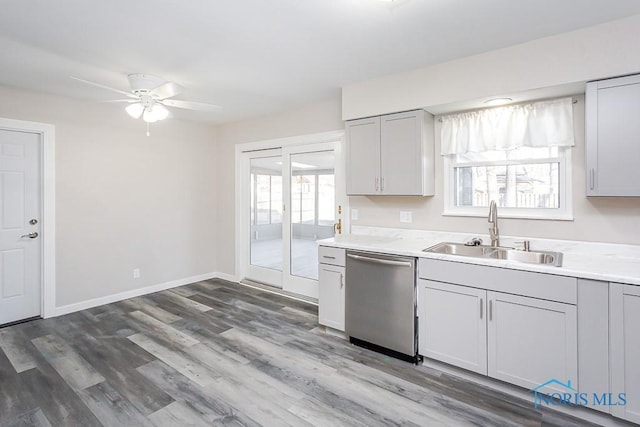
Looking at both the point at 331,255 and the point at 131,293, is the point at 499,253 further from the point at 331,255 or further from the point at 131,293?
the point at 131,293

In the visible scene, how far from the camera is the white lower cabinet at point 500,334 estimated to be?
6.83 feet

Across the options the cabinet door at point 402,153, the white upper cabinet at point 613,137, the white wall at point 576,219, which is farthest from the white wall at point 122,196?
the white upper cabinet at point 613,137

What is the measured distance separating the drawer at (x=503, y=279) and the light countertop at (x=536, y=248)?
0.04m

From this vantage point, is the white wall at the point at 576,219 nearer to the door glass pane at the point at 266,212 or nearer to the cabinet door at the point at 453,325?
the cabinet door at the point at 453,325

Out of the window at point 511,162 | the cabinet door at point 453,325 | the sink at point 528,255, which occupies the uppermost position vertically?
the window at point 511,162

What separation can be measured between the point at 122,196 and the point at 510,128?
14.5 ft

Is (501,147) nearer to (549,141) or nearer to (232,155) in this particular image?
(549,141)

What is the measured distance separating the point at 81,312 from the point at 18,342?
0.77 metres

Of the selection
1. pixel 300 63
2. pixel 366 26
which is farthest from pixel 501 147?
pixel 300 63

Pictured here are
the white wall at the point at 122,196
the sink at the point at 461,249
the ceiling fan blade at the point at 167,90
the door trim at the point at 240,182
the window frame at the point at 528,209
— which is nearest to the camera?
the window frame at the point at 528,209

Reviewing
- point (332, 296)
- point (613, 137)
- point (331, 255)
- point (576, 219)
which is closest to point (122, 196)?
point (331, 255)

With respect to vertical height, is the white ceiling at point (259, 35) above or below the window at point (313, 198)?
above

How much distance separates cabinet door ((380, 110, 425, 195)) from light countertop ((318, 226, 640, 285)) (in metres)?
0.50

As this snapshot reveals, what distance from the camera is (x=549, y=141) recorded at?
2658mm
